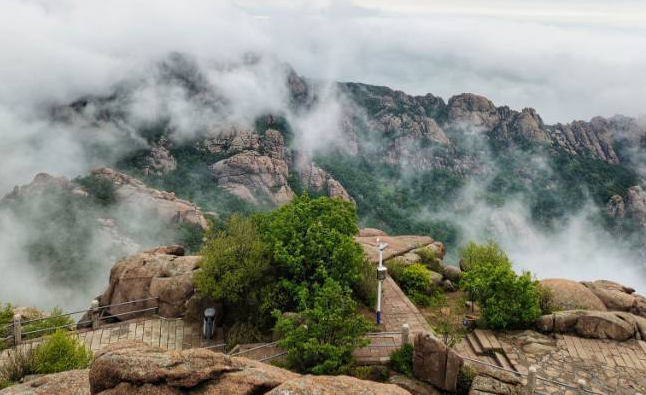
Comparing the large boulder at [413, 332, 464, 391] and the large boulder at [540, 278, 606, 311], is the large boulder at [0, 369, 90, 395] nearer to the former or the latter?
the large boulder at [413, 332, 464, 391]

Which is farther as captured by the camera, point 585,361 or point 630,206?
point 630,206

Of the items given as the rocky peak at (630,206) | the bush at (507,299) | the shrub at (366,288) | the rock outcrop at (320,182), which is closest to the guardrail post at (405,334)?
the shrub at (366,288)

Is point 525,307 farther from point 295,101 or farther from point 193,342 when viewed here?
point 295,101

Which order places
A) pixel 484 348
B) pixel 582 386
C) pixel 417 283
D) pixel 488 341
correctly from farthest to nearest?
pixel 417 283 → pixel 488 341 → pixel 484 348 → pixel 582 386

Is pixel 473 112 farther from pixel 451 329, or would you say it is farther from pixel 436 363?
pixel 436 363

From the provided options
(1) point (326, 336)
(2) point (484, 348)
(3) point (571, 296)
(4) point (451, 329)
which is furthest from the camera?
(3) point (571, 296)

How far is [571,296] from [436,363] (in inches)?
547

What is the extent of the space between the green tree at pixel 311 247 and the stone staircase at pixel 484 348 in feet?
20.2

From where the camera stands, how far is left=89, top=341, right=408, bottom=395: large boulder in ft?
33.4

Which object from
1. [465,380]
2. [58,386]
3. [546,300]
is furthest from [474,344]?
[58,386]

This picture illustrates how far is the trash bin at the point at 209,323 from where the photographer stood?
22500mm

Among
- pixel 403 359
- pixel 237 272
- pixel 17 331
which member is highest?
pixel 237 272

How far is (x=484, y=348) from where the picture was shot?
21.5 m

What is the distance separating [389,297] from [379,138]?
463 ft
